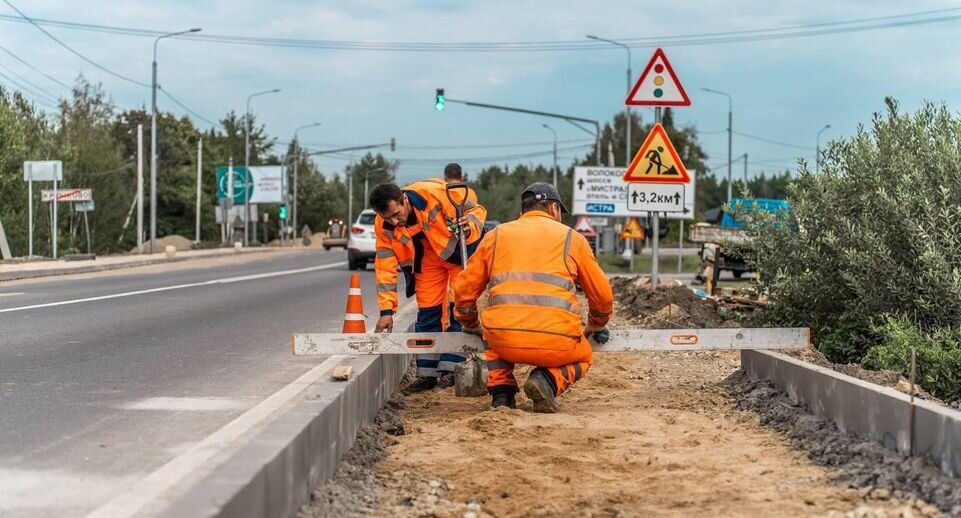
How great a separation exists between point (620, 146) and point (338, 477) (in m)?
102

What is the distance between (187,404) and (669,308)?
642 cm

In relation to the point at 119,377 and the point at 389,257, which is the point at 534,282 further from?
the point at 119,377

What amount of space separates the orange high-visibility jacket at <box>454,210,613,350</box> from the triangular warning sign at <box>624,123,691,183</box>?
5807 mm

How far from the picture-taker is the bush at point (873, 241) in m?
9.62

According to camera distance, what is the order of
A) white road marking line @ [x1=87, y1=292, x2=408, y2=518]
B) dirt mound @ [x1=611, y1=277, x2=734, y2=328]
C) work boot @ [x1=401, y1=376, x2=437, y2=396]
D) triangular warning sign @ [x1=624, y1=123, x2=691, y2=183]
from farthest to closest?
triangular warning sign @ [x1=624, y1=123, x2=691, y2=183] < dirt mound @ [x1=611, y1=277, x2=734, y2=328] < work boot @ [x1=401, y1=376, x2=437, y2=396] < white road marking line @ [x1=87, y1=292, x2=408, y2=518]

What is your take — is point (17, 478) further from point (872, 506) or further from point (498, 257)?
point (872, 506)

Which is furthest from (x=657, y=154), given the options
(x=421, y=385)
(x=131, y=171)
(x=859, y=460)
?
(x=131, y=171)

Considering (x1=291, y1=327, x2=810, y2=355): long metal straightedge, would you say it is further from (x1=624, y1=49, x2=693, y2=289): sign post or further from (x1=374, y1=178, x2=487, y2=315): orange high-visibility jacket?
(x1=624, y1=49, x2=693, y2=289): sign post

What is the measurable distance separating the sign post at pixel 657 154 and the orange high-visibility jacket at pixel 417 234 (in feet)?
15.6

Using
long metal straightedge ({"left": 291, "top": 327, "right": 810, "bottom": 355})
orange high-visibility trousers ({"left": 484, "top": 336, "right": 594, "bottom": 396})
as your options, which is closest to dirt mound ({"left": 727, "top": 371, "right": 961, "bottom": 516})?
long metal straightedge ({"left": 291, "top": 327, "right": 810, "bottom": 355})

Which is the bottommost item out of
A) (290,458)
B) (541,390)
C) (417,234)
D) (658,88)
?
(541,390)

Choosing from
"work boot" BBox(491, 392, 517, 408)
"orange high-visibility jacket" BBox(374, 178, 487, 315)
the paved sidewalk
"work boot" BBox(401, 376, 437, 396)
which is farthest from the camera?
the paved sidewalk

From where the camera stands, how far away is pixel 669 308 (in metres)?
12.9

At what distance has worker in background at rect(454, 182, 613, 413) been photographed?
738cm
